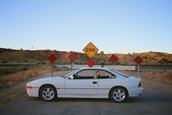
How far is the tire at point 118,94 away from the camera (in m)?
11.2

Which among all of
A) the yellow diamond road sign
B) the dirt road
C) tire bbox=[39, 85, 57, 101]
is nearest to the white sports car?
tire bbox=[39, 85, 57, 101]

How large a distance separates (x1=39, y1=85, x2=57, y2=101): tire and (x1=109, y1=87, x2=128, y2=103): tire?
2.24m

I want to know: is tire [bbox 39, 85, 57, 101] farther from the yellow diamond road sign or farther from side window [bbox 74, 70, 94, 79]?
the yellow diamond road sign

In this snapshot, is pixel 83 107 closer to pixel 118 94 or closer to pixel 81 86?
pixel 81 86

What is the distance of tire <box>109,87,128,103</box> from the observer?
1120 cm

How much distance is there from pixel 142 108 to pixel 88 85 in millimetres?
2318

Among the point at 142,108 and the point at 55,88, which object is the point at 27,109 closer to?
the point at 55,88

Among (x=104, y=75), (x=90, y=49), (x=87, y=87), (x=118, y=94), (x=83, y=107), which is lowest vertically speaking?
(x=83, y=107)

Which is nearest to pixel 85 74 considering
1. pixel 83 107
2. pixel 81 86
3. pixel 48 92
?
pixel 81 86

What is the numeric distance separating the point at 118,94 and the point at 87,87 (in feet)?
4.12

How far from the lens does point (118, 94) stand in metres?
11.3

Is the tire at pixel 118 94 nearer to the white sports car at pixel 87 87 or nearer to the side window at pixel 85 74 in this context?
the white sports car at pixel 87 87

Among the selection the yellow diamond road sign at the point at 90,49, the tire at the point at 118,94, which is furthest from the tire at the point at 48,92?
the yellow diamond road sign at the point at 90,49

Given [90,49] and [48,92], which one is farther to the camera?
[90,49]
